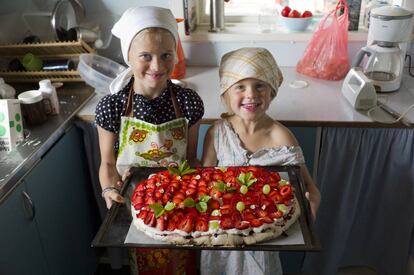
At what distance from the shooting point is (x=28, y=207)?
1298 millimetres

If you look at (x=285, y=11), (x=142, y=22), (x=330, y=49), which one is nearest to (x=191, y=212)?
(x=142, y=22)

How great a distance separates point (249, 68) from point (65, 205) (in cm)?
85

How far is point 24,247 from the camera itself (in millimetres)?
1281

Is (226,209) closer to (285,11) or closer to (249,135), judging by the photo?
(249,135)

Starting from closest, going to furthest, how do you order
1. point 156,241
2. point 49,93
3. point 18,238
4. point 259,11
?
point 156,241 < point 18,238 < point 49,93 < point 259,11

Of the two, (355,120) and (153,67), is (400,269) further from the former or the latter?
(153,67)

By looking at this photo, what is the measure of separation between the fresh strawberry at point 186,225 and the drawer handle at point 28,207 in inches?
21.6

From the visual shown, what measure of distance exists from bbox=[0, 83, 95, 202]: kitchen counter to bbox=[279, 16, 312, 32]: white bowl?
3.08 feet

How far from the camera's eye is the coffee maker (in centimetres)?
155

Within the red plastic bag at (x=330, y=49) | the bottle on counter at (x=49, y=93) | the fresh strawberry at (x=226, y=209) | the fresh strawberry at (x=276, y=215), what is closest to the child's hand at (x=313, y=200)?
the fresh strawberry at (x=276, y=215)

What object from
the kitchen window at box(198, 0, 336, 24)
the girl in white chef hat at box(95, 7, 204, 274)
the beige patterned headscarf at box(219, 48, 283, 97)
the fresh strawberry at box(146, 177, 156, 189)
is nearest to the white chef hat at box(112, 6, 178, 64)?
the girl in white chef hat at box(95, 7, 204, 274)

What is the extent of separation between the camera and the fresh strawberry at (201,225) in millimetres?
1016

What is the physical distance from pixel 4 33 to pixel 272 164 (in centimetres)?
132

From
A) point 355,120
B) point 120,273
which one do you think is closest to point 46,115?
point 120,273
